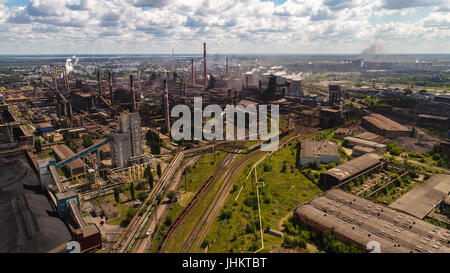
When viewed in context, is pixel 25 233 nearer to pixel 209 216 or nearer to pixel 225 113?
pixel 209 216

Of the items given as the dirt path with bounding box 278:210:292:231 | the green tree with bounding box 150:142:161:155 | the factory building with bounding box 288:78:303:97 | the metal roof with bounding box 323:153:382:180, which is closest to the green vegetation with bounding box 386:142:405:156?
the metal roof with bounding box 323:153:382:180

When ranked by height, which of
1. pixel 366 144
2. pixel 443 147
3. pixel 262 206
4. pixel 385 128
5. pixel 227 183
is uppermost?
pixel 385 128

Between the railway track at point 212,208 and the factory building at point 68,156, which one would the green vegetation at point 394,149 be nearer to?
the railway track at point 212,208

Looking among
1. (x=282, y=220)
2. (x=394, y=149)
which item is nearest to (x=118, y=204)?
(x=282, y=220)

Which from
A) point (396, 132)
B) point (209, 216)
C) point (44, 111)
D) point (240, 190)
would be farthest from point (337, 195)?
point (44, 111)

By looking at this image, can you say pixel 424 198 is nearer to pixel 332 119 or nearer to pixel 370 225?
pixel 370 225
